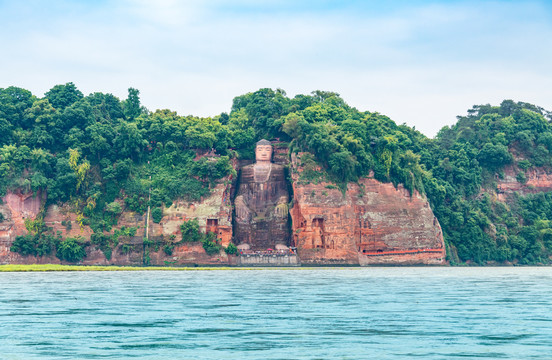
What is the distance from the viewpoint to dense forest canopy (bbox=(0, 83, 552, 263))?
89.6 metres

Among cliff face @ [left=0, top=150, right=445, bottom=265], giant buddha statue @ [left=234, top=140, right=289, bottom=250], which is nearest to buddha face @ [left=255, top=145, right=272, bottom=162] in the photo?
giant buddha statue @ [left=234, top=140, right=289, bottom=250]

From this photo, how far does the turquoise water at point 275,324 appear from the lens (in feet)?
67.9

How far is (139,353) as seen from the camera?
20.3 meters

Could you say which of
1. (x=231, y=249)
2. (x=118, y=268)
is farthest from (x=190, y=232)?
(x=118, y=268)

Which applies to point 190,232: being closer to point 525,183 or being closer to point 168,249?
point 168,249

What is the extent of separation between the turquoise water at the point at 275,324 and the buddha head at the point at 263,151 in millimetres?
55083

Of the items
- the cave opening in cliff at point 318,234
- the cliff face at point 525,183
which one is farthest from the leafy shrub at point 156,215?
the cliff face at point 525,183

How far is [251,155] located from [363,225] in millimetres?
17369

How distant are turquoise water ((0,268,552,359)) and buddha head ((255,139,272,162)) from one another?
5508 cm

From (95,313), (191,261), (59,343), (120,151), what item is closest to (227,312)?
(95,313)

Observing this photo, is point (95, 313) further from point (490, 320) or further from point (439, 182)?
point (439, 182)

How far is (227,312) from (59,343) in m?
9.42

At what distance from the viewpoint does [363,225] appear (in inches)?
3656

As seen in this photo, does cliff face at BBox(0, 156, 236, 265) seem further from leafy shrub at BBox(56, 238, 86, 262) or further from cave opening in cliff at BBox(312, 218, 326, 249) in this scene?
cave opening in cliff at BBox(312, 218, 326, 249)
